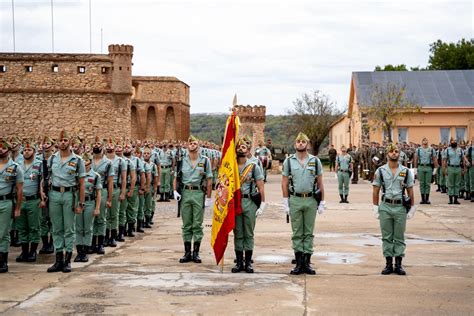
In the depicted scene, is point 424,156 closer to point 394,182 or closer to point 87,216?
point 394,182

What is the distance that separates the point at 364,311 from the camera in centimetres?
870

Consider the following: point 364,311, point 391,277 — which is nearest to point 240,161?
point 391,277

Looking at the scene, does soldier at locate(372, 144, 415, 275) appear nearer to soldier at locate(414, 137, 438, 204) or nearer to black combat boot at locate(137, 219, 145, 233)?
black combat boot at locate(137, 219, 145, 233)

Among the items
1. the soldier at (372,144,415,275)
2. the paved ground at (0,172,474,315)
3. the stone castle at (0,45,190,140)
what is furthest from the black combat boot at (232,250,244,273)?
the stone castle at (0,45,190,140)

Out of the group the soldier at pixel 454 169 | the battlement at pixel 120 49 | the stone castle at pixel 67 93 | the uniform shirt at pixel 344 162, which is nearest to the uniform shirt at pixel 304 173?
the soldier at pixel 454 169

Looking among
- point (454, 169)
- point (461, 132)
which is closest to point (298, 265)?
point (454, 169)

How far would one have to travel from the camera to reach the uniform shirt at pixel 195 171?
40.4 feet

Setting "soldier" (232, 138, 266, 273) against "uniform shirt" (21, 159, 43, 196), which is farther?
"uniform shirt" (21, 159, 43, 196)

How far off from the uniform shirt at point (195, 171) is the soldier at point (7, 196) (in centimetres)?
247

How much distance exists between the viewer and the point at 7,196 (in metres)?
11.4

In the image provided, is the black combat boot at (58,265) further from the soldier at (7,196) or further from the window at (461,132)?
the window at (461,132)

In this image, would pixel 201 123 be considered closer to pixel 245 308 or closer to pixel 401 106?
pixel 401 106

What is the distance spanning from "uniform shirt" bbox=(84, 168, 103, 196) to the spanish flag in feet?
6.81

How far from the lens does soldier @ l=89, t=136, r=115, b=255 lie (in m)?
13.4
